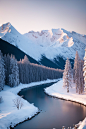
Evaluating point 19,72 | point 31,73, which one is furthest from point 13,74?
point 31,73

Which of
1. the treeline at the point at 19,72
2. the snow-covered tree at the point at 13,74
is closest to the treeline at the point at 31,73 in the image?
the treeline at the point at 19,72

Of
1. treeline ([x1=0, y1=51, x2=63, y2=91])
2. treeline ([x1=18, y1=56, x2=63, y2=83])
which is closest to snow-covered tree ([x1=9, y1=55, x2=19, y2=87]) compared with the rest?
treeline ([x1=0, y1=51, x2=63, y2=91])

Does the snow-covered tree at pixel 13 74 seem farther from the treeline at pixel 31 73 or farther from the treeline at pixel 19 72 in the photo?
the treeline at pixel 31 73

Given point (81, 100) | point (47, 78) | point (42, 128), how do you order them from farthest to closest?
point (47, 78) → point (81, 100) → point (42, 128)

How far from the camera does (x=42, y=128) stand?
54.3ft

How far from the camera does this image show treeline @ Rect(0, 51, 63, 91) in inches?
1936

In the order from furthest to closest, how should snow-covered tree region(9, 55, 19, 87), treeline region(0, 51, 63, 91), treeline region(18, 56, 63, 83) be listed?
treeline region(18, 56, 63, 83), snow-covered tree region(9, 55, 19, 87), treeline region(0, 51, 63, 91)

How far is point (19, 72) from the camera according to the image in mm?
65938

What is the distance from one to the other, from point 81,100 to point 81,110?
5.16 m

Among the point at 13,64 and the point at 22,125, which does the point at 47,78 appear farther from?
the point at 22,125

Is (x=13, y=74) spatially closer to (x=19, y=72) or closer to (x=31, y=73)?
(x=19, y=72)

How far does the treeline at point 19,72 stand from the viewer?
4917 cm

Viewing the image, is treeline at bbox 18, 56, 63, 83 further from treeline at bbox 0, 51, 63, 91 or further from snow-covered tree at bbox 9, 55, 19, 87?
snow-covered tree at bbox 9, 55, 19, 87

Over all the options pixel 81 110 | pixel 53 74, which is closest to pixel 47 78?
pixel 53 74
